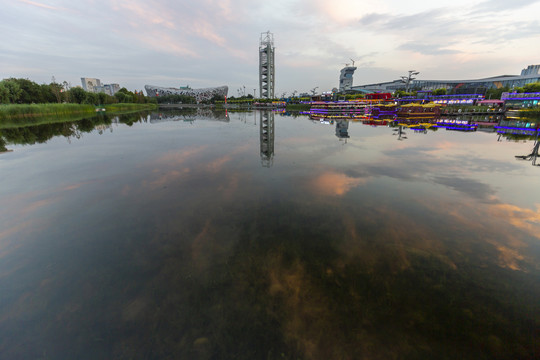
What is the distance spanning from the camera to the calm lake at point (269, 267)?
3977 millimetres

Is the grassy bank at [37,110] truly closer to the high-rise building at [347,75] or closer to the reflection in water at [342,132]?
the reflection in water at [342,132]

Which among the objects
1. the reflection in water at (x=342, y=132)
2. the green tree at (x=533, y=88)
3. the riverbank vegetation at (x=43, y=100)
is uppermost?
the green tree at (x=533, y=88)

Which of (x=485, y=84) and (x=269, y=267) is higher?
(x=485, y=84)

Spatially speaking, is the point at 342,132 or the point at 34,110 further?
the point at 34,110

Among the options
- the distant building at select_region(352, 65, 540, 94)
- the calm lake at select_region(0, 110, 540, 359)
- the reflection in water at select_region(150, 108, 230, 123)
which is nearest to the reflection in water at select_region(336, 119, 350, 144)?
the calm lake at select_region(0, 110, 540, 359)

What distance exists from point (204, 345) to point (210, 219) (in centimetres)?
467

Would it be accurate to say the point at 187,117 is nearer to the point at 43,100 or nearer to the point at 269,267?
the point at 43,100

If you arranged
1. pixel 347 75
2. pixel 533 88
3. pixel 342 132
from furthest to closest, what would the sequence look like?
pixel 347 75
pixel 533 88
pixel 342 132

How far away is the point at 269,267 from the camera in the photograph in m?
5.74

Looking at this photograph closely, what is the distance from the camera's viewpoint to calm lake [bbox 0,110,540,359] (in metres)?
3.98

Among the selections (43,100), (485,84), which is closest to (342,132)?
(43,100)

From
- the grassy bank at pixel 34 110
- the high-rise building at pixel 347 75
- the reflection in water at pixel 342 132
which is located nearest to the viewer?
the reflection in water at pixel 342 132

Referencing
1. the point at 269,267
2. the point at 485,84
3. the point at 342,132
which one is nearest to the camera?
the point at 269,267

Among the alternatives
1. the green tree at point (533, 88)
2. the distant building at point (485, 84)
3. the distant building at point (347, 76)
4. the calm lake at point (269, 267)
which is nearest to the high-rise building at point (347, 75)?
the distant building at point (347, 76)
